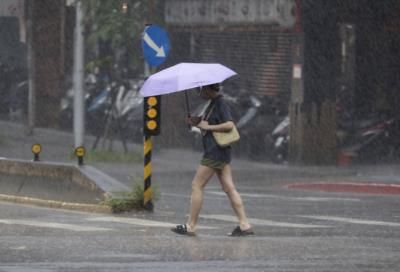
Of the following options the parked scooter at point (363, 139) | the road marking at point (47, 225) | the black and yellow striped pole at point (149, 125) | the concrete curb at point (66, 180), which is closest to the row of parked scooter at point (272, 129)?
the parked scooter at point (363, 139)

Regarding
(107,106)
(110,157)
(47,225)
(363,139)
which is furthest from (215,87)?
(107,106)

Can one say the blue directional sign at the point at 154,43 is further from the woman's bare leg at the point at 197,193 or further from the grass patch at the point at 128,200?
the woman's bare leg at the point at 197,193

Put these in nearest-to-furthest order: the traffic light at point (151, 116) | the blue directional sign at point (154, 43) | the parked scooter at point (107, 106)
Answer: the traffic light at point (151, 116) → the blue directional sign at point (154, 43) → the parked scooter at point (107, 106)

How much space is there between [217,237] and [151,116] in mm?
3463

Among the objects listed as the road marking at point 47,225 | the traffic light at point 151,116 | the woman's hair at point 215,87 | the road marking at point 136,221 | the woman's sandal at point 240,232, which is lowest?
the road marking at point 136,221

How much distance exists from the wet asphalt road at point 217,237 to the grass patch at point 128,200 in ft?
0.66

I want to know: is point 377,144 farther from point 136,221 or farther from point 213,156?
point 213,156

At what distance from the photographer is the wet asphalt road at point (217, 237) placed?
41.2ft

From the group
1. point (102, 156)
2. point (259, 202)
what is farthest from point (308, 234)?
point (102, 156)

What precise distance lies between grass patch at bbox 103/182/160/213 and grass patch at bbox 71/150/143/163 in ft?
39.2

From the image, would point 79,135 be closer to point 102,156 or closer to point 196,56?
point 102,156

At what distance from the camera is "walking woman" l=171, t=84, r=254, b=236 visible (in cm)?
1524

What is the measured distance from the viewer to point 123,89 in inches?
1496

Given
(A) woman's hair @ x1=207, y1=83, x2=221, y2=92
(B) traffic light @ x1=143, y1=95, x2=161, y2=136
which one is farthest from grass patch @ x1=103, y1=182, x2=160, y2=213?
(A) woman's hair @ x1=207, y1=83, x2=221, y2=92
